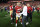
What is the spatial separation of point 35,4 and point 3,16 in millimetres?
1475

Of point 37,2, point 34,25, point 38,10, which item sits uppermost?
point 37,2

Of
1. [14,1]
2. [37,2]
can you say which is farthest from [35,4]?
[14,1]

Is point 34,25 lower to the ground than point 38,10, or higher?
lower

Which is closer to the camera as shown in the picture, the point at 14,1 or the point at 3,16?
the point at 14,1

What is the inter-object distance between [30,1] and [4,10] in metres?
1.16

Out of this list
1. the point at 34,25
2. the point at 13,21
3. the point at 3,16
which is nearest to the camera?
the point at 34,25

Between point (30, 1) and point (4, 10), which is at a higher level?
point (30, 1)

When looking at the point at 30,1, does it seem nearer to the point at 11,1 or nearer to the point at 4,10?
the point at 11,1

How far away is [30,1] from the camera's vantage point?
4.90 metres

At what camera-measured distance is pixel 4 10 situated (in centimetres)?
539

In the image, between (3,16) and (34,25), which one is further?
(3,16)

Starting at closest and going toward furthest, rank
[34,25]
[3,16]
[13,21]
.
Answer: [34,25] < [13,21] < [3,16]

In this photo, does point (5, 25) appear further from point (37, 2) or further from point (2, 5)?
point (37, 2)

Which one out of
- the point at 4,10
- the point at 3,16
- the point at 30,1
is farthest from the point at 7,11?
the point at 30,1
